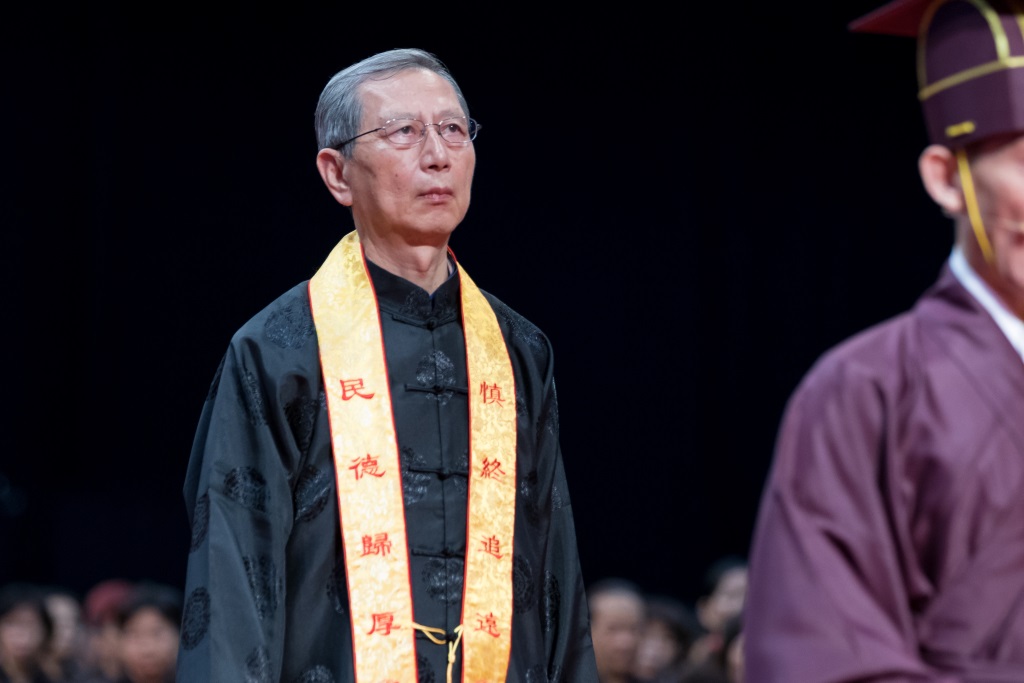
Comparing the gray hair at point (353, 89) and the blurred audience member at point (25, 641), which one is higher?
the gray hair at point (353, 89)

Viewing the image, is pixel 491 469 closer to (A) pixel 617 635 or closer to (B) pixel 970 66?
→ (B) pixel 970 66

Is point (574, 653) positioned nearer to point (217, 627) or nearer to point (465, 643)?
point (465, 643)

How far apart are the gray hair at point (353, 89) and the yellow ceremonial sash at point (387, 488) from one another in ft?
0.66

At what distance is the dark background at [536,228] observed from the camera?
7180mm

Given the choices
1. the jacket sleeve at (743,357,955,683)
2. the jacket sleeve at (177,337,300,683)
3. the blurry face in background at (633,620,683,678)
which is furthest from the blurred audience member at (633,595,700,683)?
the jacket sleeve at (743,357,955,683)

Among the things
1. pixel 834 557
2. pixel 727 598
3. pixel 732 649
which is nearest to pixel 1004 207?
pixel 834 557

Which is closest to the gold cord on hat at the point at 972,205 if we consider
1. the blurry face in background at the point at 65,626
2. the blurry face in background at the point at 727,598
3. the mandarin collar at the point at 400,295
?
the mandarin collar at the point at 400,295

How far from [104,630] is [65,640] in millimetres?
373

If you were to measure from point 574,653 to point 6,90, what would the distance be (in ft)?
16.8

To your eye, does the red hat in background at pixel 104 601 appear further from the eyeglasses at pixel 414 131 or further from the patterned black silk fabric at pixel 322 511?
the eyeglasses at pixel 414 131

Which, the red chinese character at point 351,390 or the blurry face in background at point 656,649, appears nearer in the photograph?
the red chinese character at point 351,390

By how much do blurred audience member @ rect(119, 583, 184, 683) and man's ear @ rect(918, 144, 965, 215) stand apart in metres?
3.63

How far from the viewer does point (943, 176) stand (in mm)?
1838

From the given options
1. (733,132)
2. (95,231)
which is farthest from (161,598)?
(733,132)
